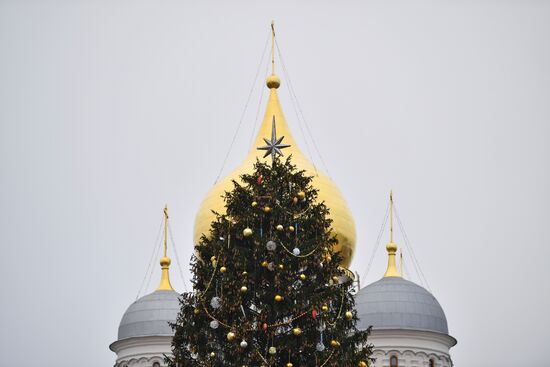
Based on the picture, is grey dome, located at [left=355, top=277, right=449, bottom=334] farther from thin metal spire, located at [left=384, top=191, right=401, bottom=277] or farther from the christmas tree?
the christmas tree

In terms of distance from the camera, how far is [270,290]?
25.1 metres

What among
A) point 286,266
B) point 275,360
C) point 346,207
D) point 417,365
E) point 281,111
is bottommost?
point 275,360

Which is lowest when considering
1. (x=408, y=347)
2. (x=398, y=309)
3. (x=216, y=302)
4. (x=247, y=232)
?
(x=216, y=302)

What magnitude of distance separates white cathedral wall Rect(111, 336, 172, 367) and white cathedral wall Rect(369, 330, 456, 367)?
5872mm

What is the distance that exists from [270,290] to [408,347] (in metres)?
16.0

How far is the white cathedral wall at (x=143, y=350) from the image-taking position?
41.2 m

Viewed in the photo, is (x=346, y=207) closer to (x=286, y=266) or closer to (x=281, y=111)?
(x=281, y=111)

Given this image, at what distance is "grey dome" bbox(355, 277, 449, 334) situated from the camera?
40.5 m

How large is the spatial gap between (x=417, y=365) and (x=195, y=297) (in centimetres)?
A: 1618

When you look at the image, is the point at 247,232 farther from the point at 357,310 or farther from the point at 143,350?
the point at 143,350

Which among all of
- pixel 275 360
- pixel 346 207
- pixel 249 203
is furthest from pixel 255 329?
pixel 346 207

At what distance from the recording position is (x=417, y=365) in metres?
40.5

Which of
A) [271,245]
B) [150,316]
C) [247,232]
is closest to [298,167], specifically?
[150,316]

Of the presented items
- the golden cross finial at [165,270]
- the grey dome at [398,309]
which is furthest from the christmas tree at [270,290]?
the golden cross finial at [165,270]
